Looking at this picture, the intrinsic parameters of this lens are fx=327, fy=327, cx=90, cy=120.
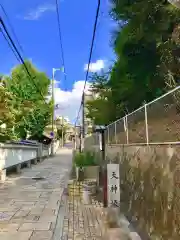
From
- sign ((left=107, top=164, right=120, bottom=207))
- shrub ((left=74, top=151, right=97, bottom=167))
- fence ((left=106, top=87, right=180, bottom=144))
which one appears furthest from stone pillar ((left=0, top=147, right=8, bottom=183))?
fence ((left=106, top=87, right=180, bottom=144))

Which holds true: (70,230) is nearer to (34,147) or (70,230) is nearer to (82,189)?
(82,189)

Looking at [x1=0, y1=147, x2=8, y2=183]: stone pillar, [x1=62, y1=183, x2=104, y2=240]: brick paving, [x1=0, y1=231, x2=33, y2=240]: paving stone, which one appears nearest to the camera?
[x1=0, y1=231, x2=33, y2=240]: paving stone

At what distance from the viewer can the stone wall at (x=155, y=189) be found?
400 cm

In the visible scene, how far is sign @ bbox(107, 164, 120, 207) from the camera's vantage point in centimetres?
734

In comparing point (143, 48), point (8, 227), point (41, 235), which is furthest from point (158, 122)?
point (143, 48)

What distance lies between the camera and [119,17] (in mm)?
12719

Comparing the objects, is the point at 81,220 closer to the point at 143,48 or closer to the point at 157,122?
the point at 157,122

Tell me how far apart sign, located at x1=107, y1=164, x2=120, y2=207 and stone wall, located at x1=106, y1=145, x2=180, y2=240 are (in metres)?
0.27

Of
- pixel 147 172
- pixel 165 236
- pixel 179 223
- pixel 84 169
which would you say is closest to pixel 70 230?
pixel 147 172

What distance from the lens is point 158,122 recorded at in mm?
5051

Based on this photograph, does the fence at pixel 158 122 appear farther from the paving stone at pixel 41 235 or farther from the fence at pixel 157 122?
the paving stone at pixel 41 235

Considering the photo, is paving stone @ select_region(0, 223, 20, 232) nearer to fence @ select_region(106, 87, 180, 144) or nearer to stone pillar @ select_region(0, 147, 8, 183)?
fence @ select_region(106, 87, 180, 144)

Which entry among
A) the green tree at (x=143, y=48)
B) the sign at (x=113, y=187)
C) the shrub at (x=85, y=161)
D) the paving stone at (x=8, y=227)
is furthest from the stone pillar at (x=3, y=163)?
the sign at (x=113, y=187)

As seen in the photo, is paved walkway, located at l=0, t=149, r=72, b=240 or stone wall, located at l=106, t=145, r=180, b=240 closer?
stone wall, located at l=106, t=145, r=180, b=240
